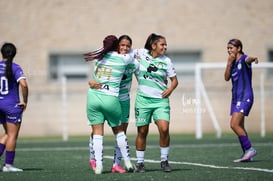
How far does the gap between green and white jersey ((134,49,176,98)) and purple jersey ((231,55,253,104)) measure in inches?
90.4

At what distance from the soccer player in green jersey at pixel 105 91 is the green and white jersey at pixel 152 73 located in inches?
14.0

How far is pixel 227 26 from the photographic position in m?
31.7

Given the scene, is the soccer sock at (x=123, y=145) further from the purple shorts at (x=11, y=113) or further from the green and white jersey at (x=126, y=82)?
the purple shorts at (x=11, y=113)

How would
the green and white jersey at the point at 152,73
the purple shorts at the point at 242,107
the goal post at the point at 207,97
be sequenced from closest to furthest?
1. the green and white jersey at the point at 152,73
2. the purple shorts at the point at 242,107
3. the goal post at the point at 207,97

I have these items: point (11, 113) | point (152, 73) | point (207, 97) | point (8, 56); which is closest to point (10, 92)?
point (11, 113)

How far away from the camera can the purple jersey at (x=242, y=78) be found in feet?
47.6

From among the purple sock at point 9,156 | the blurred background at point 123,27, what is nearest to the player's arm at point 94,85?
the purple sock at point 9,156

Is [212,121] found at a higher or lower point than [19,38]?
lower

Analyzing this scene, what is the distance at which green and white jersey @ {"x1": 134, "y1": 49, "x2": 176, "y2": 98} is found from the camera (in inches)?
492

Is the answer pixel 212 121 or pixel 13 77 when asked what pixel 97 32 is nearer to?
pixel 212 121

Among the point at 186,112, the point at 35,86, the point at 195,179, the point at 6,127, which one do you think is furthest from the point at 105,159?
the point at 35,86

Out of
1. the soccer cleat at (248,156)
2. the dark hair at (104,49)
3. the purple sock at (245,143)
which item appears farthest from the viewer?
the purple sock at (245,143)

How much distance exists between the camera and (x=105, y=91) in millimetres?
12156

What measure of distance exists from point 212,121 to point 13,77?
14420 mm
